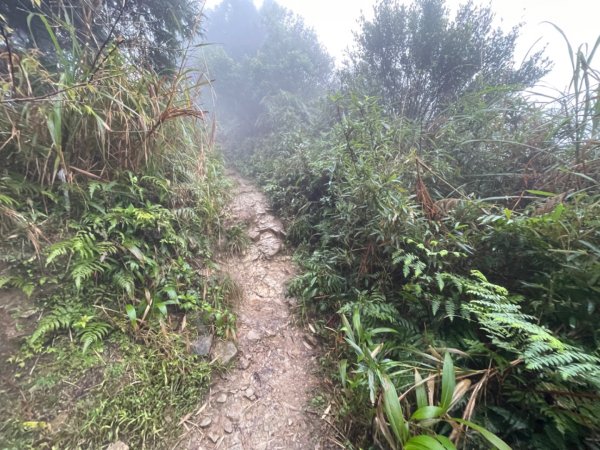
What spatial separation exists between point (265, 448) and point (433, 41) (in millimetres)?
7542

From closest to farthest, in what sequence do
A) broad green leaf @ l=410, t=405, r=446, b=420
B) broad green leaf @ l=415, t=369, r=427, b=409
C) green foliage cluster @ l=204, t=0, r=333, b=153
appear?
broad green leaf @ l=410, t=405, r=446, b=420, broad green leaf @ l=415, t=369, r=427, b=409, green foliage cluster @ l=204, t=0, r=333, b=153

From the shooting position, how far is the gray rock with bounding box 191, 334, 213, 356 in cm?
189

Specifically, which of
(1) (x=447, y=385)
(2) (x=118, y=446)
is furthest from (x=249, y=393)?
(1) (x=447, y=385)

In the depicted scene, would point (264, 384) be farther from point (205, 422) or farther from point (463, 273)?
point (463, 273)

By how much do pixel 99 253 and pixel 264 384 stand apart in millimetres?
1656

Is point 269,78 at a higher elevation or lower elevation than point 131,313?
higher

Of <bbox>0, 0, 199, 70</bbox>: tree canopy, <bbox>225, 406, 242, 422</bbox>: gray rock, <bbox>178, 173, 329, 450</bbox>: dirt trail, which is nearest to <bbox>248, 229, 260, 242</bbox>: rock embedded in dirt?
<bbox>178, 173, 329, 450</bbox>: dirt trail

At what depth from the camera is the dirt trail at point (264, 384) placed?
5.20 feet

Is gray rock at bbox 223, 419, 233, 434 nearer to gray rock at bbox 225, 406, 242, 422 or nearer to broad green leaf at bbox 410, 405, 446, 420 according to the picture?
gray rock at bbox 225, 406, 242, 422

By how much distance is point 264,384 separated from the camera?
6.20ft

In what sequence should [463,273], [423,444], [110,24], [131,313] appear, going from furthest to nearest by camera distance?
1. [110,24]
2. [463,273]
3. [131,313]
4. [423,444]

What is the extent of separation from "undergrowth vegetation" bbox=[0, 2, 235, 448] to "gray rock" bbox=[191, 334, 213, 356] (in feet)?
0.18

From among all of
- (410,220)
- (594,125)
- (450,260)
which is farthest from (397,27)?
(450,260)

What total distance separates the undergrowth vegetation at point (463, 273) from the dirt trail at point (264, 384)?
0.80 feet
